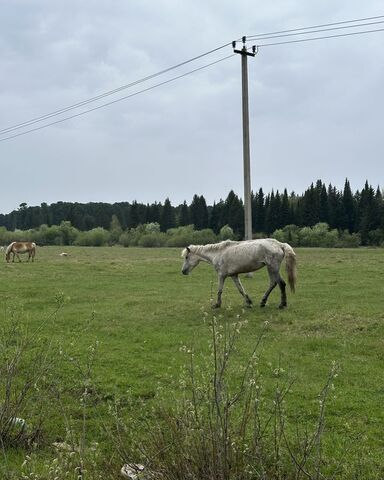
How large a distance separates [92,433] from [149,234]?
3275 inches

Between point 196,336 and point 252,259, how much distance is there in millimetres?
4488

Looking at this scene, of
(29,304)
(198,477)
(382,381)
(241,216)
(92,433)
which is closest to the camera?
(198,477)

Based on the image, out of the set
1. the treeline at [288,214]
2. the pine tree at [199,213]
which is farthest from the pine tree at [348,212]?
the pine tree at [199,213]

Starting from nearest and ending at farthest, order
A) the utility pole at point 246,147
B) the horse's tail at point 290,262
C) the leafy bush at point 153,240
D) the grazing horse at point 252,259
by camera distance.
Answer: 1. the horse's tail at point 290,262
2. the grazing horse at point 252,259
3. the utility pole at point 246,147
4. the leafy bush at point 153,240

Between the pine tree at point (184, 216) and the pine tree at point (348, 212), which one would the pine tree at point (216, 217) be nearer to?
the pine tree at point (184, 216)

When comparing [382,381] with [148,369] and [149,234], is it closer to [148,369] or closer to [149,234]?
[148,369]

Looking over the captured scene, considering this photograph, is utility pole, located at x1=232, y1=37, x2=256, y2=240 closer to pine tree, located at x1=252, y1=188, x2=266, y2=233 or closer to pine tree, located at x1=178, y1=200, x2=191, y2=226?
pine tree, located at x1=252, y1=188, x2=266, y2=233

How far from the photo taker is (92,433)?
5691 mm

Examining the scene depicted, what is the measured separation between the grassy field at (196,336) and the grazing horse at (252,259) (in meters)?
0.67

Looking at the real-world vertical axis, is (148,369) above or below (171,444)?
below

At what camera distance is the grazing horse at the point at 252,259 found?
1366 centimetres

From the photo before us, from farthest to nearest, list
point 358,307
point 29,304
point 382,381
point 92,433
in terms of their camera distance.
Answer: point 29,304 < point 358,307 < point 382,381 < point 92,433

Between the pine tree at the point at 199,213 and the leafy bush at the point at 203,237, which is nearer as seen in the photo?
the leafy bush at the point at 203,237

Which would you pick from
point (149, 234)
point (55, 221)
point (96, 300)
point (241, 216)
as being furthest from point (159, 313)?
point (55, 221)
